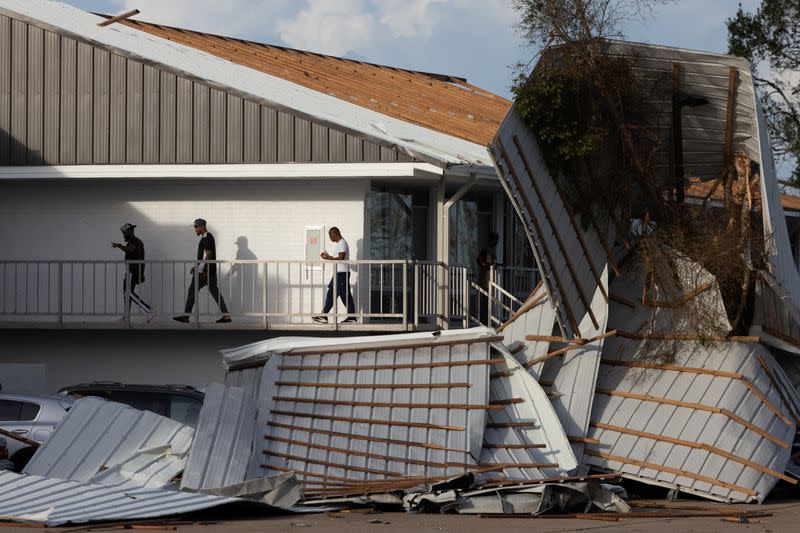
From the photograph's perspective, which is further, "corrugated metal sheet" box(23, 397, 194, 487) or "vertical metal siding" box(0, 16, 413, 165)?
"vertical metal siding" box(0, 16, 413, 165)

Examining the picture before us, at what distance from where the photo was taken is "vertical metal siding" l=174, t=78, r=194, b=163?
24078mm

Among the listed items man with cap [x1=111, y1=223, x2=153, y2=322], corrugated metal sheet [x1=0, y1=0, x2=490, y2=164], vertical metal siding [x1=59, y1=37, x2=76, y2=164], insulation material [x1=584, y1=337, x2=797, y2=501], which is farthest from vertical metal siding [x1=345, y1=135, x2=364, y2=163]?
insulation material [x1=584, y1=337, x2=797, y2=501]

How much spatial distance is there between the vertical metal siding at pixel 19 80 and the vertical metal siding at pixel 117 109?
168cm

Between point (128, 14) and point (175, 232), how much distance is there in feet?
20.4

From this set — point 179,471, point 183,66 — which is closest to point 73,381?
point 183,66

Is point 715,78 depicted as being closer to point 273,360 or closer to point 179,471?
point 273,360

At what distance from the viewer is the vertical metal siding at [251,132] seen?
23766mm

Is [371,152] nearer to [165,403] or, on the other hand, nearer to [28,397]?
[165,403]

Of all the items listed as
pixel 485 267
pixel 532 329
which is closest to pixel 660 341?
pixel 532 329

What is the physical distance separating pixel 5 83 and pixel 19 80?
265 mm

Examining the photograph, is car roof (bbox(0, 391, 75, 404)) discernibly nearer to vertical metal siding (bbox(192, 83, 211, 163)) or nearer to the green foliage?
vertical metal siding (bbox(192, 83, 211, 163))

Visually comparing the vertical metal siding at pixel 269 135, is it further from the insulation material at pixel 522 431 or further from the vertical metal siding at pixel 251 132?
the insulation material at pixel 522 431

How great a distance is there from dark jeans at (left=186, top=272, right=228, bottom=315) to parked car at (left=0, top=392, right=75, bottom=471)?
515 centimetres

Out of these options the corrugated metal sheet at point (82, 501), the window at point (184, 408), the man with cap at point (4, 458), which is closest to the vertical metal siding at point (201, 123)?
the window at point (184, 408)
